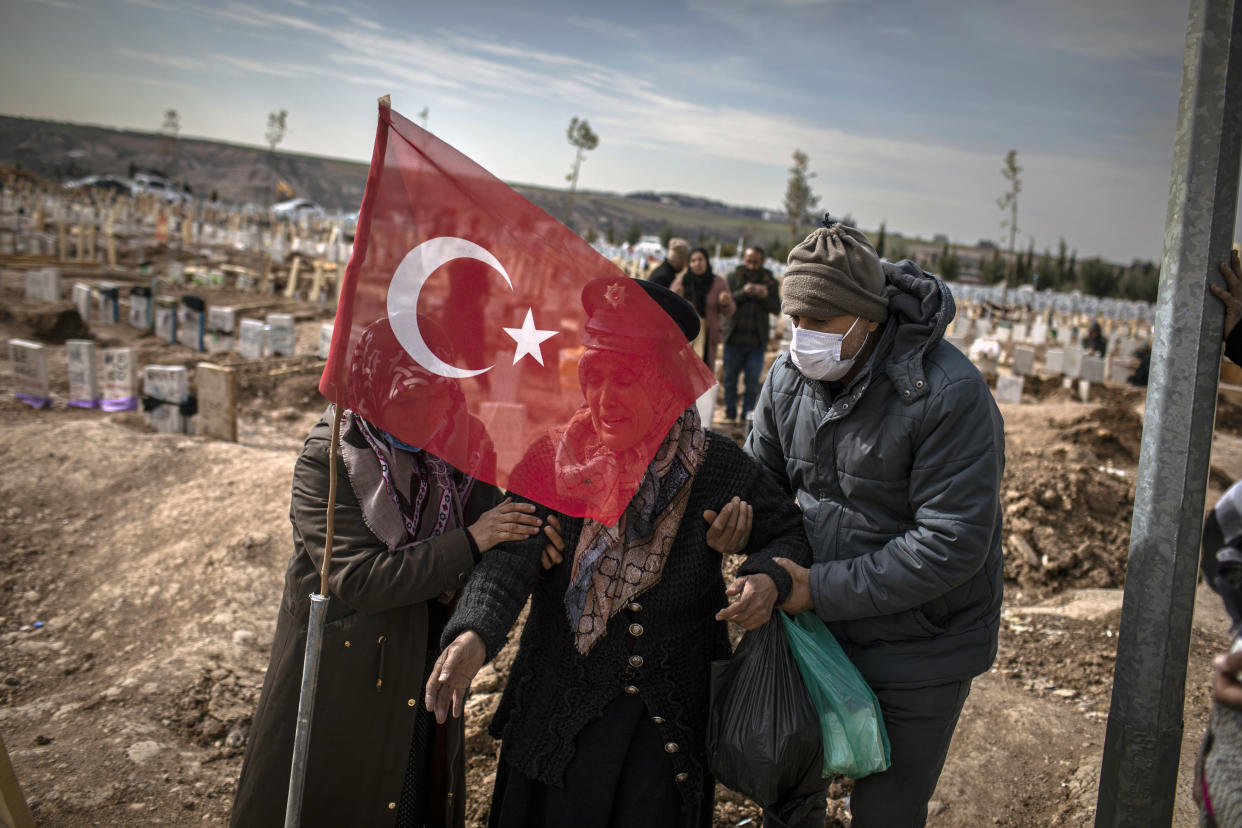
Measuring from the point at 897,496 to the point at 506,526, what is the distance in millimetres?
1005

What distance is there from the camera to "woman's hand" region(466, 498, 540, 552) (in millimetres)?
2090

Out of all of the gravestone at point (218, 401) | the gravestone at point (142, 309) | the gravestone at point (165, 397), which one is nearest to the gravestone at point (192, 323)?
the gravestone at point (142, 309)

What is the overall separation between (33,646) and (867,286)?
16.5 ft

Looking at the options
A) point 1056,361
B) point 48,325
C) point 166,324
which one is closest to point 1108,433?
point 1056,361

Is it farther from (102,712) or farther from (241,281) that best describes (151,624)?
(241,281)

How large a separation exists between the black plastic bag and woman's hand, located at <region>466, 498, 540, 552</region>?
1.99 ft

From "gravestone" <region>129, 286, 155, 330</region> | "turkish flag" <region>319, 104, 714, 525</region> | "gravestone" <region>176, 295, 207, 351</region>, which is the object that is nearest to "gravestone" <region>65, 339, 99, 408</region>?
"gravestone" <region>176, 295, 207, 351</region>

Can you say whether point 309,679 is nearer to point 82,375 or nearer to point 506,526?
point 506,526

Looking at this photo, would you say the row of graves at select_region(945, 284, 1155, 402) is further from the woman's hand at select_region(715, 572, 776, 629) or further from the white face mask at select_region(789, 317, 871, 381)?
the woman's hand at select_region(715, 572, 776, 629)

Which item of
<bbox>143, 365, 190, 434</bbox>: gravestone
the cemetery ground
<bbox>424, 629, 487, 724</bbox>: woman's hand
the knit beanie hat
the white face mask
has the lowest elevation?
the cemetery ground

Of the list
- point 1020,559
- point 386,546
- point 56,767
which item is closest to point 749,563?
point 386,546

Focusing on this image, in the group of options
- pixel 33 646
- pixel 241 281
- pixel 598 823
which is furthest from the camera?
pixel 241 281

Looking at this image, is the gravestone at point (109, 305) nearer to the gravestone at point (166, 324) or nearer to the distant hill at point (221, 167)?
the gravestone at point (166, 324)

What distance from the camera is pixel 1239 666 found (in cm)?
138
